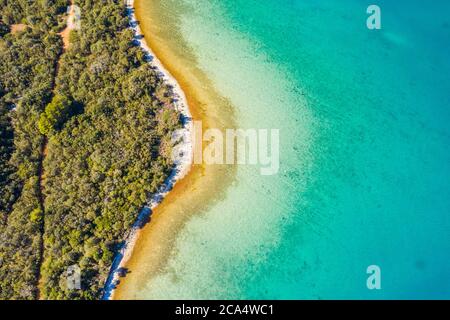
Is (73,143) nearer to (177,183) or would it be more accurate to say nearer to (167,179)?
(167,179)

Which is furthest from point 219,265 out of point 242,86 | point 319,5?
point 319,5

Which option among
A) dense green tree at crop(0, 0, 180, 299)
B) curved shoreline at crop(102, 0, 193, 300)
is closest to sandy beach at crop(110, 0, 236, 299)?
curved shoreline at crop(102, 0, 193, 300)

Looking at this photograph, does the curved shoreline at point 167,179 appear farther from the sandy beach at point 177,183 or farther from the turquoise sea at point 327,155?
the turquoise sea at point 327,155

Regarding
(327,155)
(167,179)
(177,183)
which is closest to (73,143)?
(167,179)

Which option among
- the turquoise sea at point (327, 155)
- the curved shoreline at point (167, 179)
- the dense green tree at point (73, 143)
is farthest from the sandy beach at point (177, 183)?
the dense green tree at point (73, 143)
